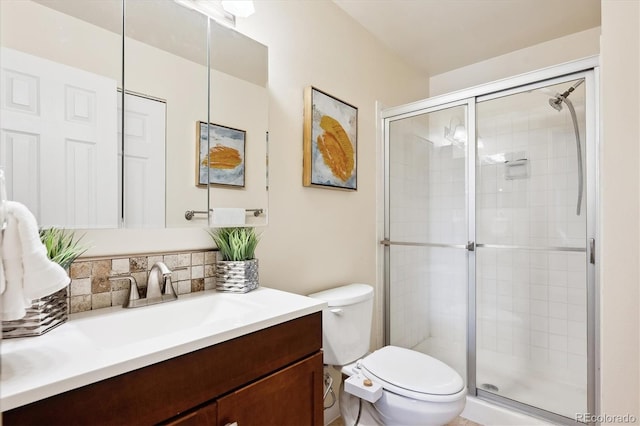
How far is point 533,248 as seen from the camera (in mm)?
1885

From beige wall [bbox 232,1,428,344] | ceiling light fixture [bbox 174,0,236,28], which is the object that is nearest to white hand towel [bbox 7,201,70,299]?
beige wall [bbox 232,1,428,344]

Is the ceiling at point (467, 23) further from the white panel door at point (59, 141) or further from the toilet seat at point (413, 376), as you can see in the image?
the toilet seat at point (413, 376)

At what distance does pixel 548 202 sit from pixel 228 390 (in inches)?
76.0

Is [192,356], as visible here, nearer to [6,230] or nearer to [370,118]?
[6,230]

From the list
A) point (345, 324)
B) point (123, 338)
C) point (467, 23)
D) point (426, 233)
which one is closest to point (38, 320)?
point (123, 338)

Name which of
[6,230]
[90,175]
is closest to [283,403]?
[6,230]

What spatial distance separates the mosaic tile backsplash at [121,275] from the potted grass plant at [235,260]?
6 cm

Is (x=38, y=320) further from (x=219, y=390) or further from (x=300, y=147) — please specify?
(x=300, y=147)

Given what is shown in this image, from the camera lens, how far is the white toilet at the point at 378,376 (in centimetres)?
132

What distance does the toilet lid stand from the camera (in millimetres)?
1347

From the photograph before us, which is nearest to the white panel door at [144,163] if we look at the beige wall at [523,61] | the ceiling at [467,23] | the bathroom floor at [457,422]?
the ceiling at [467,23]

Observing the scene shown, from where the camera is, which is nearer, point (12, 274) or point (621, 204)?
point (12, 274)

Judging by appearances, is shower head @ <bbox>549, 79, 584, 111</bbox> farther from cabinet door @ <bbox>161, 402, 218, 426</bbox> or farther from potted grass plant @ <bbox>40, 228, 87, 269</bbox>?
potted grass plant @ <bbox>40, 228, 87, 269</bbox>

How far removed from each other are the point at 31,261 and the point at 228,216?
2.53ft
